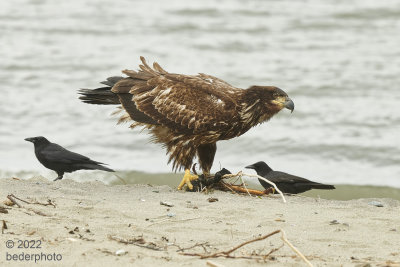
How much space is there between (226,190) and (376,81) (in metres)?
7.73

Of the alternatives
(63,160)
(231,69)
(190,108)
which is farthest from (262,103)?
(231,69)

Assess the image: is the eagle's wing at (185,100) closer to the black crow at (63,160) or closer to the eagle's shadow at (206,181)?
the eagle's shadow at (206,181)

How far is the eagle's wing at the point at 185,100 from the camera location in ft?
25.4

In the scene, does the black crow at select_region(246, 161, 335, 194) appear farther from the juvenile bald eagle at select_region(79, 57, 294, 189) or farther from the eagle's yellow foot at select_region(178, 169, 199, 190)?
the eagle's yellow foot at select_region(178, 169, 199, 190)

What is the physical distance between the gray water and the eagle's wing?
6.00 ft

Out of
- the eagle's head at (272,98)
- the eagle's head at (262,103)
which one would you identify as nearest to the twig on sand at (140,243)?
the eagle's head at (262,103)

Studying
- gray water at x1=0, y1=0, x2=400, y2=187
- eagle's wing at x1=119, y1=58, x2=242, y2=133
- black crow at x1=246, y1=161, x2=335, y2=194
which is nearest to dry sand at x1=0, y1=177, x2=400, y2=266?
black crow at x1=246, y1=161, x2=335, y2=194

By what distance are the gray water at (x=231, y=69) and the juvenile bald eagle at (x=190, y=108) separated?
5.52 feet

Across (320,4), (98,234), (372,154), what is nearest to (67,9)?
(320,4)

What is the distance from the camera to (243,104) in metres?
7.82

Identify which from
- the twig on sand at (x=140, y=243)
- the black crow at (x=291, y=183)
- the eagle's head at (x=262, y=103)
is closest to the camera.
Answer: the twig on sand at (x=140, y=243)

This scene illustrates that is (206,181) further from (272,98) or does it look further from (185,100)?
(272,98)

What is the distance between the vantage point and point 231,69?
1628 centimetres

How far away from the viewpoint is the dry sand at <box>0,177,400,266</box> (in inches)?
199
